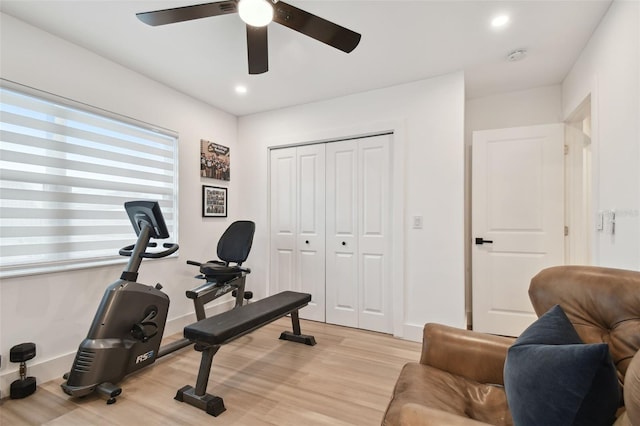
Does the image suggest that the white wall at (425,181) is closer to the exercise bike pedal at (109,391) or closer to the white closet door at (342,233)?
the white closet door at (342,233)

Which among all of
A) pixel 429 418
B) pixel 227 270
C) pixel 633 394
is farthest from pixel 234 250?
pixel 633 394

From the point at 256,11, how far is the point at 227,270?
2.17m

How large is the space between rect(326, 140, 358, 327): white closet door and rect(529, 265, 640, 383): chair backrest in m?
2.06

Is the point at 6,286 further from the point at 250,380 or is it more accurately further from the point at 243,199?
the point at 243,199

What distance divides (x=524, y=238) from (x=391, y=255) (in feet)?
4.31

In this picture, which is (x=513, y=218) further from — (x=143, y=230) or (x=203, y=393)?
(x=143, y=230)

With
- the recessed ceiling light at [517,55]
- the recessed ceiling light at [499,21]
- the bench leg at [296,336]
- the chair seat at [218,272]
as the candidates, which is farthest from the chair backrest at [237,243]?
the recessed ceiling light at [517,55]

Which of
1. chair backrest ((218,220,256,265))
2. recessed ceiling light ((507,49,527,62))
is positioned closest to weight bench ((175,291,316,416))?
chair backrest ((218,220,256,265))

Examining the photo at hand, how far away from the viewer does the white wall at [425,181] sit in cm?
279

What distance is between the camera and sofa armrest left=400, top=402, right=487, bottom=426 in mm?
892

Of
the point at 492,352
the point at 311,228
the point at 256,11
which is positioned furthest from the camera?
the point at 311,228

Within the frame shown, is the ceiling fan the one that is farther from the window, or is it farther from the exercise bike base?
the exercise bike base

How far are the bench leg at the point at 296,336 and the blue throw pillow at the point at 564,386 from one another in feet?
6.72

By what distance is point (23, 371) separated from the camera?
200 centimetres
